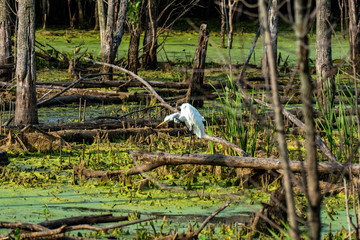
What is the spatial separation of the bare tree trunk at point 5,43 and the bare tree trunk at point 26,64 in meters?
3.10

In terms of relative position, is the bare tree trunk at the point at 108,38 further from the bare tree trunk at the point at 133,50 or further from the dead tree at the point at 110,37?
the bare tree trunk at the point at 133,50

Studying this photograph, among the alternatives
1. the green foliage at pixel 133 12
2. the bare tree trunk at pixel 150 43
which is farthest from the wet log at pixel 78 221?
the bare tree trunk at pixel 150 43

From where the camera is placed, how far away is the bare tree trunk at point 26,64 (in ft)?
19.5

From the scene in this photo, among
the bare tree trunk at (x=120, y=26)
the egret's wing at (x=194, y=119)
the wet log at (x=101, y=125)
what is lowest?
the wet log at (x=101, y=125)

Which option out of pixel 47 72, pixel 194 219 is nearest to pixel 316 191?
pixel 194 219

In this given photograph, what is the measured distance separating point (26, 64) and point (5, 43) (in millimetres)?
3491

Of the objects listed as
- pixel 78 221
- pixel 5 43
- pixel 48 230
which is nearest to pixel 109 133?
pixel 78 221

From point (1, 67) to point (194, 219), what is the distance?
5.81m

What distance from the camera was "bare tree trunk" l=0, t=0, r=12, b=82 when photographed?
9.03 m

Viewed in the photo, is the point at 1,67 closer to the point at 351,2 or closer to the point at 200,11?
the point at 351,2

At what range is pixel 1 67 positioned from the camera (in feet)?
29.3

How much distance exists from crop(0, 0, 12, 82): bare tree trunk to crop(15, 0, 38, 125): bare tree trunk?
122 inches

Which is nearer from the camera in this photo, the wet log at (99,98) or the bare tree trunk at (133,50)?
the wet log at (99,98)

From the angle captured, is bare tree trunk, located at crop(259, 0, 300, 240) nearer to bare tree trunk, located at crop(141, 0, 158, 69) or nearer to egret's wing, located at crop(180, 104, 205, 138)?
egret's wing, located at crop(180, 104, 205, 138)
